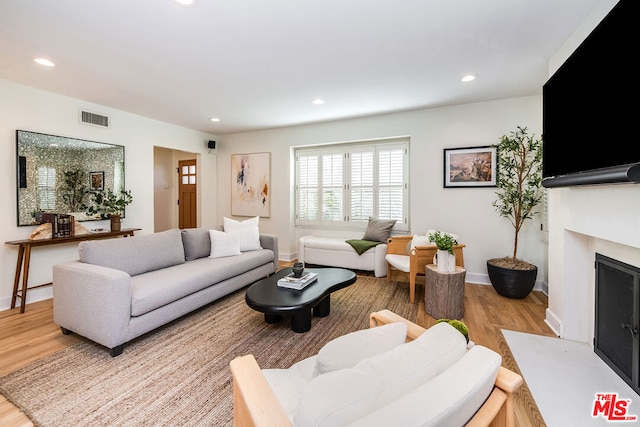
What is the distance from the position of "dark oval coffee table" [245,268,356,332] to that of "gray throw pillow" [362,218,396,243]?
1.52 m

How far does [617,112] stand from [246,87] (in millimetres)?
3143

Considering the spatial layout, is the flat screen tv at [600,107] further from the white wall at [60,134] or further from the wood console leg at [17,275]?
the white wall at [60,134]

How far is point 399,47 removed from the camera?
94.7 inches

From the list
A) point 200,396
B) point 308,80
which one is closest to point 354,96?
point 308,80

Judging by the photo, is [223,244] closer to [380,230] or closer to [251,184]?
[251,184]

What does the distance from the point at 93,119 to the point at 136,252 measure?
2263mm

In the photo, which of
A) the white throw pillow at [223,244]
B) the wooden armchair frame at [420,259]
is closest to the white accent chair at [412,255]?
the wooden armchair frame at [420,259]

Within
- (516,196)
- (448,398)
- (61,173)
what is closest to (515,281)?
(516,196)

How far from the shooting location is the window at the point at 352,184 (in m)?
4.56

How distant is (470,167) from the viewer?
3912 mm

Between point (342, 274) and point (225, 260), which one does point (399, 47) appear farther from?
point (225, 260)

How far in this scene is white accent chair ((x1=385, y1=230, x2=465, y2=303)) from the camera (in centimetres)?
322

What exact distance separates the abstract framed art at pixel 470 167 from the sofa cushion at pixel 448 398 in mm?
3575

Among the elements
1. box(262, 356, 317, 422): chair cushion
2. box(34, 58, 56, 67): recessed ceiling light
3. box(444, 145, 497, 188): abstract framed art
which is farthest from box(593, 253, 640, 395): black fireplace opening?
box(34, 58, 56, 67): recessed ceiling light
